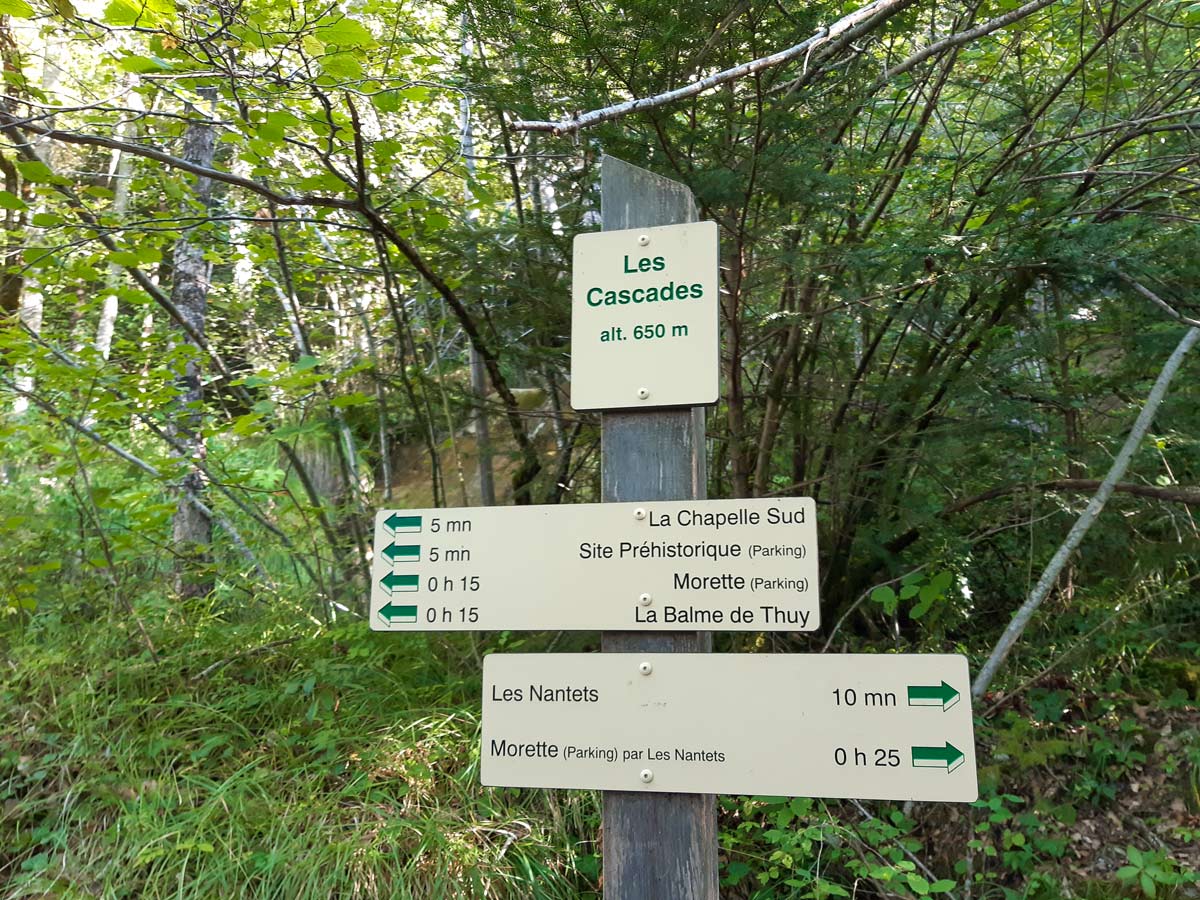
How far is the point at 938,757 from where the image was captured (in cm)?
145

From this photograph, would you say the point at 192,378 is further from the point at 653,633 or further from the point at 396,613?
the point at 653,633

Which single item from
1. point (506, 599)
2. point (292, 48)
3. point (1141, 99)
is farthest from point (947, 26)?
point (506, 599)

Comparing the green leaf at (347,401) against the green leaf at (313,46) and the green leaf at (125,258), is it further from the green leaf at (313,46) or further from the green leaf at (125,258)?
the green leaf at (313,46)

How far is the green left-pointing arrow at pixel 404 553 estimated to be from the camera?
1.78m

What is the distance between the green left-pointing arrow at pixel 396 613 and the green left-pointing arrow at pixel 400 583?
0.04 meters

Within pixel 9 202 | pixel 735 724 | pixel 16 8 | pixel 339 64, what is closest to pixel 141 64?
pixel 16 8

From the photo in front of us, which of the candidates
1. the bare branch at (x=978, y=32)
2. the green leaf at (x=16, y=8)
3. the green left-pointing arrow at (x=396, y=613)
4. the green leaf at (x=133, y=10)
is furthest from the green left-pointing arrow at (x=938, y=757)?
the green leaf at (x=16, y=8)

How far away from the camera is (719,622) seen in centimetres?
158

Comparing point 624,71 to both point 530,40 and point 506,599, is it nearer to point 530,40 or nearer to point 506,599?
point 530,40

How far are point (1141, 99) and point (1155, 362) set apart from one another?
1.61 m

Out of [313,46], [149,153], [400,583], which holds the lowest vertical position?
[400,583]

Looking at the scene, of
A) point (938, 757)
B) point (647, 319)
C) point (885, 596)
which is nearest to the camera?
point (938, 757)

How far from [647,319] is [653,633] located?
0.70 meters

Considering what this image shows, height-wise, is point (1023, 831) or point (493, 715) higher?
point (493, 715)
